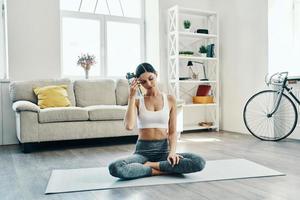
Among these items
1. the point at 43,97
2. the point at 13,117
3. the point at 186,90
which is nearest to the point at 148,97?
the point at 43,97

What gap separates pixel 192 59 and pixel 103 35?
1471 mm

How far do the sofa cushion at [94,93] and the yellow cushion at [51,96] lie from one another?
0.33 meters

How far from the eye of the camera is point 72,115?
3855 mm

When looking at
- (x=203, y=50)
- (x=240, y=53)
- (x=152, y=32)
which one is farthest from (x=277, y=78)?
(x=152, y=32)

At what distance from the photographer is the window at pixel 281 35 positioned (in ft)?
15.0

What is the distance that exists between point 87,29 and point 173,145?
3.32 metres

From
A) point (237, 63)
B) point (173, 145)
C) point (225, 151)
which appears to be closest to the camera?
point (173, 145)

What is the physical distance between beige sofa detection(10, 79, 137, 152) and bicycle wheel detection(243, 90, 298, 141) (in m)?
1.76

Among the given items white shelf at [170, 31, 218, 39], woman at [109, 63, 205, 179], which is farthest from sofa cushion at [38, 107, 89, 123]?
white shelf at [170, 31, 218, 39]

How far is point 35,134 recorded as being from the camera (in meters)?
3.70

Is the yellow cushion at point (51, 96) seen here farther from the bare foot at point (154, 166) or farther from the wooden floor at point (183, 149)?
the bare foot at point (154, 166)

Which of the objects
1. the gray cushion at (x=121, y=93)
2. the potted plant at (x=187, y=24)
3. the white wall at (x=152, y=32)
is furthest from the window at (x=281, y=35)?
the gray cushion at (x=121, y=93)

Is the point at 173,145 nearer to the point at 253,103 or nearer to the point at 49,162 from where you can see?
the point at 49,162

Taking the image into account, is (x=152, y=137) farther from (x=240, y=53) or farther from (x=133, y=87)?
(x=240, y=53)
